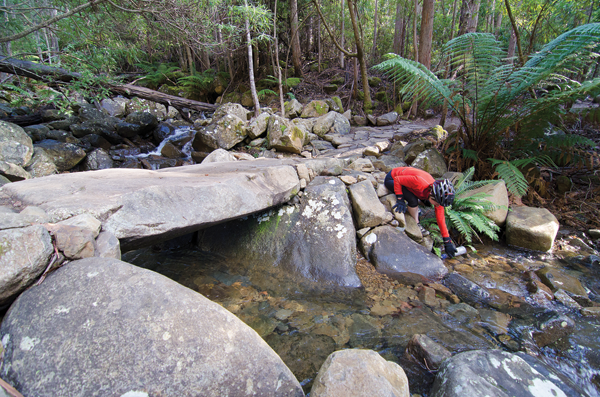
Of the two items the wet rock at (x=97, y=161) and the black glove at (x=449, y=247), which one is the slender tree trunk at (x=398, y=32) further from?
the wet rock at (x=97, y=161)

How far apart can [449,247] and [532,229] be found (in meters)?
1.22

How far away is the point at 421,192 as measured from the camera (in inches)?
150

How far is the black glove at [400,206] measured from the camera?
3.94 meters

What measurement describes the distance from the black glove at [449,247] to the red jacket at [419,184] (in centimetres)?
7

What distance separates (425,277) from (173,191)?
2.95 meters

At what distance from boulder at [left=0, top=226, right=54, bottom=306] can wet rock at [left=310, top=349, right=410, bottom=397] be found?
176 centimetres

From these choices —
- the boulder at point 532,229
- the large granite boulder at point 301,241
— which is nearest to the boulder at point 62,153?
the large granite boulder at point 301,241

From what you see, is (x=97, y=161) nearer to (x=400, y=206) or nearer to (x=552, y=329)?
(x=400, y=206)

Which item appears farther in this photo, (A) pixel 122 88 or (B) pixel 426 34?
(A) pixel 122 88

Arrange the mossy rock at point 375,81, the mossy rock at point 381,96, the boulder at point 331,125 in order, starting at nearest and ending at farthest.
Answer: the boulder at point 331,125, the mossy rock at point 381,96, the mossy rock at point 375,81

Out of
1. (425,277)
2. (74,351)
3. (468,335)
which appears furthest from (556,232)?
(74,351)

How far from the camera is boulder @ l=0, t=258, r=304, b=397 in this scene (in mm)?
1437

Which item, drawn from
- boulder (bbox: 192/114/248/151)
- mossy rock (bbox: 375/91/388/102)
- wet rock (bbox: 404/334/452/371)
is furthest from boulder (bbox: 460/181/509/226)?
mossy rock (bbox: 375/91/388/102)

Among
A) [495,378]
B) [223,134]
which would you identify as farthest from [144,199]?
[223,134]
